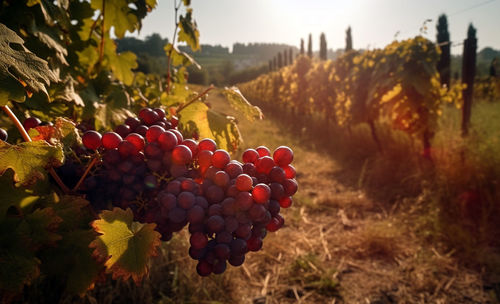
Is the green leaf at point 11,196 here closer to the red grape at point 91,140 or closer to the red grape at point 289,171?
the red grape at point 91,140

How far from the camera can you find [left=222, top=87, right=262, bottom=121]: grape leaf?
1383 mm

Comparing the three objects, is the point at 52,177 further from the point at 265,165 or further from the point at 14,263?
the point at 265,165

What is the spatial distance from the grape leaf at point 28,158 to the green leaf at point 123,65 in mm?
1493

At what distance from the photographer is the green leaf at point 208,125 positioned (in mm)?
1321

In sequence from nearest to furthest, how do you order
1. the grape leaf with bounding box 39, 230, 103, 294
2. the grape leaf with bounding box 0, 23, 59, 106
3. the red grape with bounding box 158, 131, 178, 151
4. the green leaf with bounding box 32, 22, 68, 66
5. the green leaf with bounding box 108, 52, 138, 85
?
the grape leaf with bounding box 0, 23, 59, 106, the red grape with bounding box 158, 131, 178, 151, the grape leaf with bounding box 39, 230, 103, 294, the green leaf with bounding box 32, 22, 68, 66, the green leaf with bounding box 108, 52, 138, 85

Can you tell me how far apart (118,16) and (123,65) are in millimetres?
551

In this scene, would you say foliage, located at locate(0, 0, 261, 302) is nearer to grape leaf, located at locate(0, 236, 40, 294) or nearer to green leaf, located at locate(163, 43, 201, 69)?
grape leaf, located at locate(0, 236, 40, 294)

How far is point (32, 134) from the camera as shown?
87 centimetres

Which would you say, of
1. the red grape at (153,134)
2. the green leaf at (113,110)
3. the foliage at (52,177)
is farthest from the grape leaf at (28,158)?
the green leaf at (113,110)

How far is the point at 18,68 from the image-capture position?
782mm

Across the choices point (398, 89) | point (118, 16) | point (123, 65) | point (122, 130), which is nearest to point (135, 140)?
point (122, 130)

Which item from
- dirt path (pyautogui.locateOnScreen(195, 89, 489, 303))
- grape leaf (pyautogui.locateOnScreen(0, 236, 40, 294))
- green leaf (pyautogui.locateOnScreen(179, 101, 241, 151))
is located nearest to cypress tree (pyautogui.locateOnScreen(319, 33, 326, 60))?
dirt path (pyautogui.locateOnScreen(195, 89, 489, 303))

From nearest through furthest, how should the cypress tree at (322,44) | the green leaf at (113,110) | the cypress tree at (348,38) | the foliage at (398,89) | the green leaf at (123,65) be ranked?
the green leaf at (113,110)
the green leaf at (123,65)
the foliage at (398,89)
the cypress tree at (348,38)
the cypress tree at (322,44)

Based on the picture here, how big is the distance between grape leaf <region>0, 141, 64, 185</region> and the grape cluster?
4.1 inches
